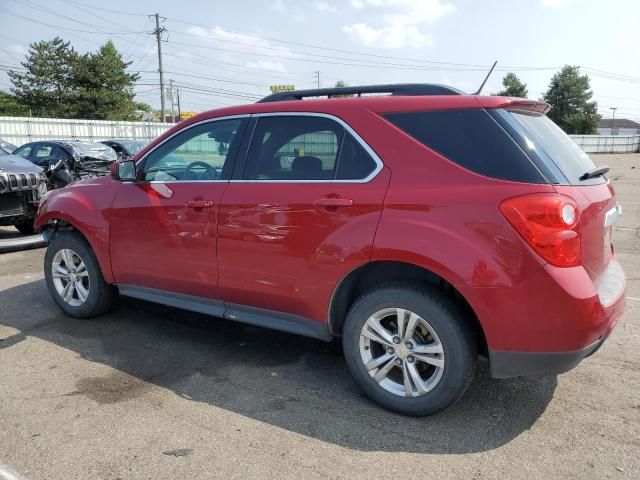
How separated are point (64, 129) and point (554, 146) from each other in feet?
103

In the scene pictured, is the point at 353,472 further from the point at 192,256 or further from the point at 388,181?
the point at 192,256

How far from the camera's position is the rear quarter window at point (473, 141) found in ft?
9.07

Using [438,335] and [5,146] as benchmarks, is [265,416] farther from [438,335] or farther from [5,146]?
[5,146]

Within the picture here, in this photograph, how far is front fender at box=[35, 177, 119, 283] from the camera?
441 cm

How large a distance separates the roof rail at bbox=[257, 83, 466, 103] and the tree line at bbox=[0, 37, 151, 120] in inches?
2087

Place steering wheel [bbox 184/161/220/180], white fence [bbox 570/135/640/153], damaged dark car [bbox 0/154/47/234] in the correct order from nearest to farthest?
steering wheel [bbox 184/161/220/180]
damaged dark car [bbox 0/154/47/234]
white fence [bbox 570/135/640/153]

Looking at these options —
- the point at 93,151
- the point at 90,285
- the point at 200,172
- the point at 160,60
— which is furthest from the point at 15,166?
the point at 160,60

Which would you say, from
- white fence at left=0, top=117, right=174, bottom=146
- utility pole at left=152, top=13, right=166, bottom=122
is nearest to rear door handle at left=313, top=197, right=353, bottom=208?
white fence at left=0, top=117, right=174, bottom=146

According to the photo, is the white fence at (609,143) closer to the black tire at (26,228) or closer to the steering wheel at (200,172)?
the black tire at (26,228)

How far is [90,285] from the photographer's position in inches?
183

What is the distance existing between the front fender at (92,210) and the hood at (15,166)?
4.03 m

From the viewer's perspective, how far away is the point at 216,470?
2.61m

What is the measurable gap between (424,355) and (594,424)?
3.48 ft

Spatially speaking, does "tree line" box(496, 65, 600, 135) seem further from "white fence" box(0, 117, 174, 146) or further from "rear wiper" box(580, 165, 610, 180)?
"rear wiper" box(580, 165, 610, 180)
